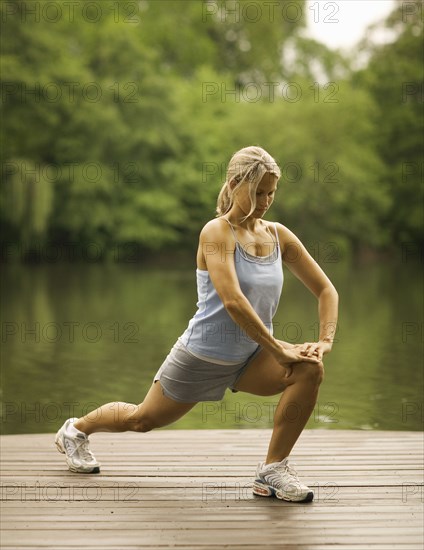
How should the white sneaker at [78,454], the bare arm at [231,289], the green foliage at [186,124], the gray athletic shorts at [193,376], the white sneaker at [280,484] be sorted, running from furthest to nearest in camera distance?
the green foliage at [186,124] → the white sneaker at [78,454] → the gray athletic shorts at [193,376] → the white sneaker at [280,484] → the bare arm at [231,289]

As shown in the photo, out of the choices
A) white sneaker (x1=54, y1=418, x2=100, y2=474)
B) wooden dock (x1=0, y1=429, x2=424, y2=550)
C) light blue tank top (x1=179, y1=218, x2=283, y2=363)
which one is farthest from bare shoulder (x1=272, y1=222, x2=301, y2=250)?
white sneaker (x1=54, y1=418, x2=100, y2=474)

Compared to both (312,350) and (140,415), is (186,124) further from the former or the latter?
(312,350)

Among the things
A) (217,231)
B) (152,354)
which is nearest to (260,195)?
(217,231)

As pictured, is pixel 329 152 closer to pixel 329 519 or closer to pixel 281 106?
pixel 281 106

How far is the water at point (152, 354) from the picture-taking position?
7.85 m

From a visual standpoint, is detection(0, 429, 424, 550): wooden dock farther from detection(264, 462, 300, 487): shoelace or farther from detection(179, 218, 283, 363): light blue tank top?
detection(179, 218, 283, 363): light blue tank top

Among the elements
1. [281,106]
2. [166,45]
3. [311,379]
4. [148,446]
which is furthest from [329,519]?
[166,45]

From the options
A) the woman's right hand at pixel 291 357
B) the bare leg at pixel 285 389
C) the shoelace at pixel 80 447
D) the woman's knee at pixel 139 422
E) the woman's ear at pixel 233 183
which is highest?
the woman's ear at pixel 233 183

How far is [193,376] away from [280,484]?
0.57m

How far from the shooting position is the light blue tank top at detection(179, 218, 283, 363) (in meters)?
3.95

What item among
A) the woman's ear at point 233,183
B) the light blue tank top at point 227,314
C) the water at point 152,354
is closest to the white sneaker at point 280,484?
the water at point 152,354

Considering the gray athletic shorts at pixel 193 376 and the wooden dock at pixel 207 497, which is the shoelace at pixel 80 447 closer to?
the wooden dock at pixel 207 497

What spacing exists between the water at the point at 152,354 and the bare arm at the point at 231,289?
1.13 ft

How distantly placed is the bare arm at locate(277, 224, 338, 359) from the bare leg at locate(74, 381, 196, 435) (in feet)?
2.13
